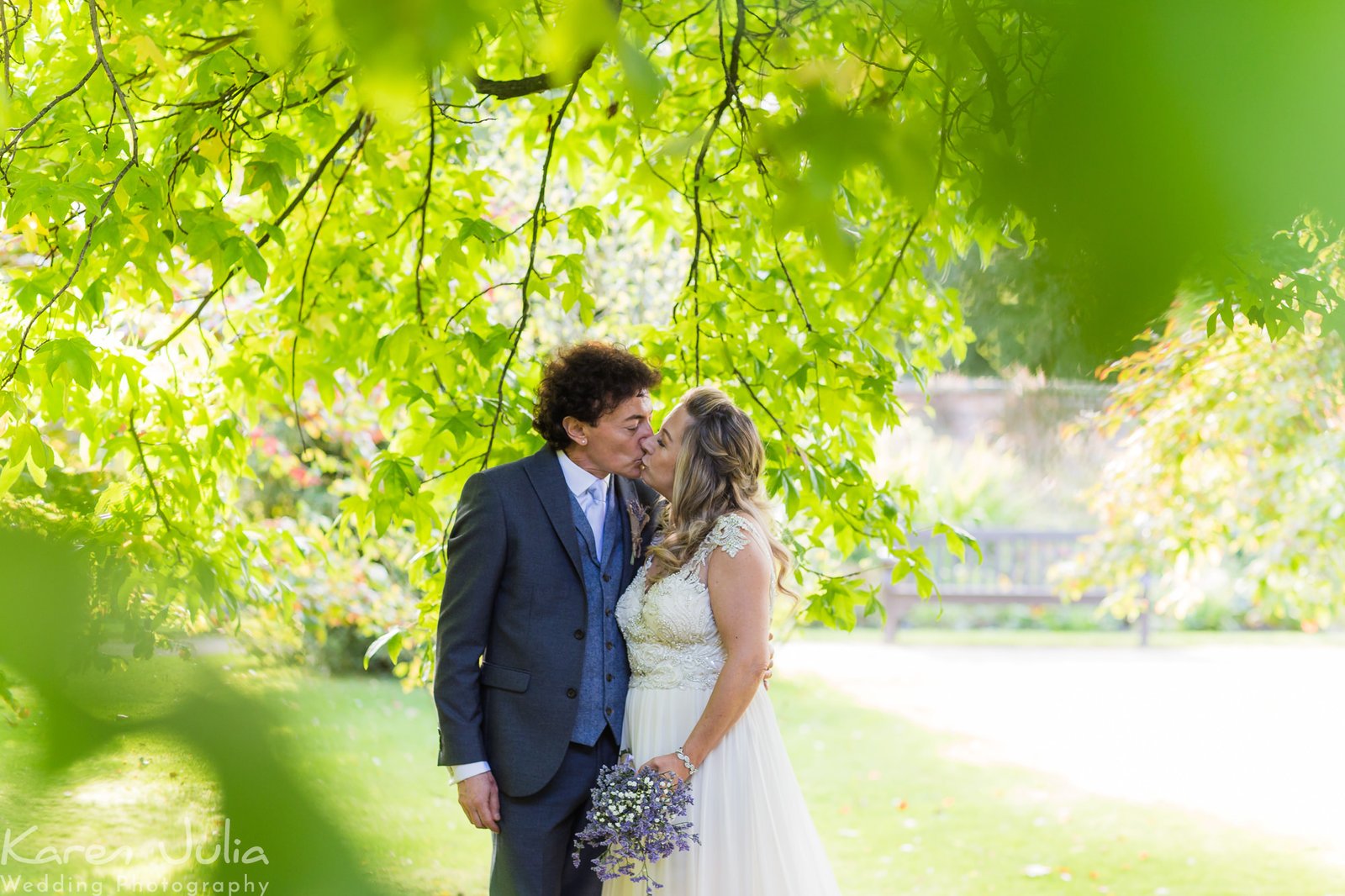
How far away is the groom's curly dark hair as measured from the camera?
7.99 ft

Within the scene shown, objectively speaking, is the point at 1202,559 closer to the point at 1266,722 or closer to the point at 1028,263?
the point at 1266,722

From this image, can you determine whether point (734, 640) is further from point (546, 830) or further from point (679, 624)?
point (546, 830)

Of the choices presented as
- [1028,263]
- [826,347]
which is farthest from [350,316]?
[1028,263]

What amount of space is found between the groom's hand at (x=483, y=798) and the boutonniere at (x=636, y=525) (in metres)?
0.54

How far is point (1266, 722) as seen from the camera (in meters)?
7.61

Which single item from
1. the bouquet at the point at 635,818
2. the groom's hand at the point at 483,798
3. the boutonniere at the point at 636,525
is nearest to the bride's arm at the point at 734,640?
the bouquet at the point at 635,818

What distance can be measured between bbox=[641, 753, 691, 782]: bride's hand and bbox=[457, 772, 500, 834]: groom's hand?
31 cm

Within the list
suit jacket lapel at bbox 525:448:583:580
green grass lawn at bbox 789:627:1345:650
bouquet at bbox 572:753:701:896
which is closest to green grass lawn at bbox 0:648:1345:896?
bouquet at bbox 572:753:701:896

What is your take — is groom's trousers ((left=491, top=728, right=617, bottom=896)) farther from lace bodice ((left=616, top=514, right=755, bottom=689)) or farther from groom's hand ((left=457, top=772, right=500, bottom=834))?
lace bodice ((left=616, top=514, right=755, bottom=689))

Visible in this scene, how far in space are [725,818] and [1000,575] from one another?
8.71 m

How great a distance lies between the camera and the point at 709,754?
8.04 feet

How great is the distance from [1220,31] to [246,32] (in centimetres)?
273

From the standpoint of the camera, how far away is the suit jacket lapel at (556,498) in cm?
A: 237

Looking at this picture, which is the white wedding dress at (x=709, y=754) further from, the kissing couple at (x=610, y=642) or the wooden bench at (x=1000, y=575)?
the wooden bench at (x=1000, y=575)
